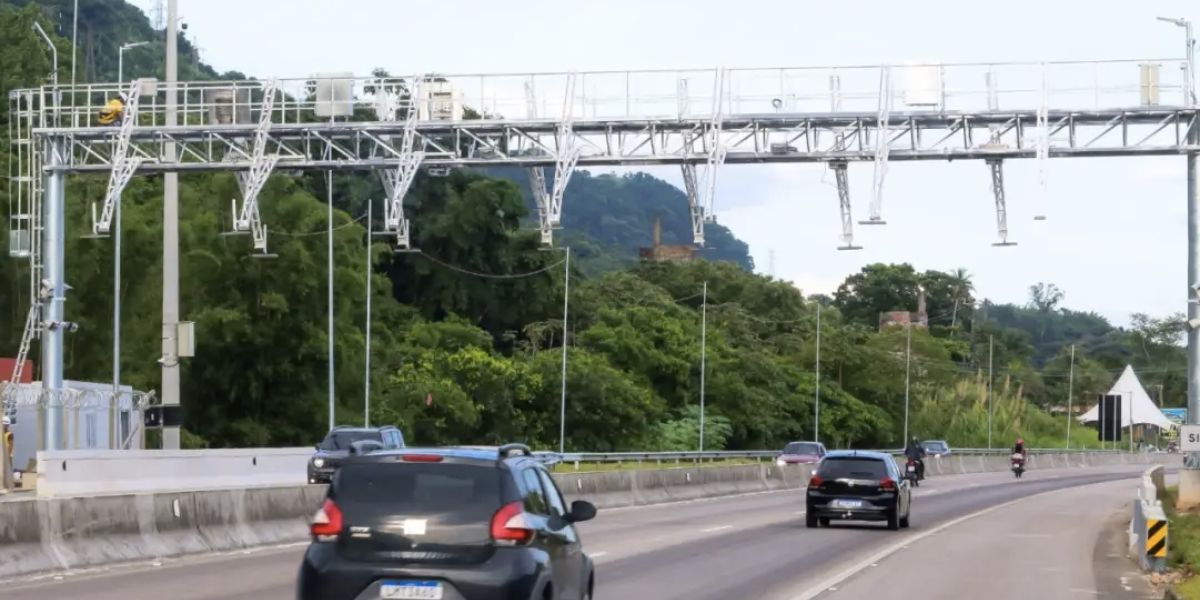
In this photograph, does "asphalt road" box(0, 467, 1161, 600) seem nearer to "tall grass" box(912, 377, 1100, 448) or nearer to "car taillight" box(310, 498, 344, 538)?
"car taillight" box(310, 498, 344, 538)

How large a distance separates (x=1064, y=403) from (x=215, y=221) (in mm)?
119520

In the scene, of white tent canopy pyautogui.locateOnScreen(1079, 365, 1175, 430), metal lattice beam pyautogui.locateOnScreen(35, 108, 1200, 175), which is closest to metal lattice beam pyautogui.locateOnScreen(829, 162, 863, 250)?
metal lattice beam pyautogui.locateOnScreen(35, 108, 1200, 175)

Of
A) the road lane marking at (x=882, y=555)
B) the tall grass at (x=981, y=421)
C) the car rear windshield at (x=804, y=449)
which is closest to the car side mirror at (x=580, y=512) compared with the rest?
the road lane marking at (x=882, y=555)

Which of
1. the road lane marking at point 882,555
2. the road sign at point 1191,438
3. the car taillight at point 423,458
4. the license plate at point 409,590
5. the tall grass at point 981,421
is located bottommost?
the tall grass at point 981,421

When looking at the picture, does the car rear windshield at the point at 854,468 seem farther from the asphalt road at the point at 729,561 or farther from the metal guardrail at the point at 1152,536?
the metal guardrail at the point at 1152,536

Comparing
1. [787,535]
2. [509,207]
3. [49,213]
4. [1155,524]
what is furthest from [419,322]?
[1155,524]

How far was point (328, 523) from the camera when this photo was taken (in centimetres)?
1309

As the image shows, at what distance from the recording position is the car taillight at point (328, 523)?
1304 cm

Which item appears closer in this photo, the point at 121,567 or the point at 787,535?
the point at 121,567

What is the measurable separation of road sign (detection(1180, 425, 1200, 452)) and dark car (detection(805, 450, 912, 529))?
728 cm

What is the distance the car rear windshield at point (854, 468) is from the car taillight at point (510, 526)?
75.8ft

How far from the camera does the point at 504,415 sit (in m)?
87.9

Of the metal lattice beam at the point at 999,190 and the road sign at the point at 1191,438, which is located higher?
the metal lattice beam at the point at 999,190

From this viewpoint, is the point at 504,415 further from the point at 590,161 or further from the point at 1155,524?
the point at 1155,524
